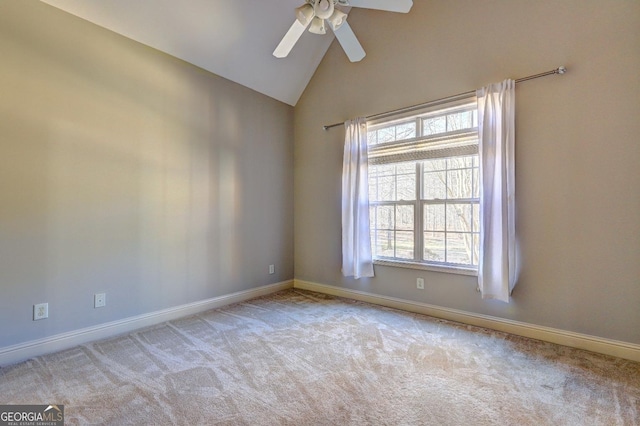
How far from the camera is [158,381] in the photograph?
1965 mm

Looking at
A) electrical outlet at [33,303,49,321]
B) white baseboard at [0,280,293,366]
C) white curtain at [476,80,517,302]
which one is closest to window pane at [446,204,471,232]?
white curtain at [476,80,517,302]

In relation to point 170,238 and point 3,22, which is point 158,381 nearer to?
point 170,238

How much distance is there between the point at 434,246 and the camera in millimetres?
3270

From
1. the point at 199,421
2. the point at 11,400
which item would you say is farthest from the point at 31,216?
the point at 199,421

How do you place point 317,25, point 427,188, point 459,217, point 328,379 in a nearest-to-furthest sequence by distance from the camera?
1. point 328,379
2. point 317,25
3. point 459,217
4. point 427,188

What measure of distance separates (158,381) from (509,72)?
3.78 m

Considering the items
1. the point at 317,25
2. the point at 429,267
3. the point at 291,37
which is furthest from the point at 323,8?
the point at 429,267

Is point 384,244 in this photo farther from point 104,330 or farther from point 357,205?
point 104,330

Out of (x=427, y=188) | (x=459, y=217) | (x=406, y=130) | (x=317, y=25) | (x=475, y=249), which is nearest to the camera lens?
(x=317, y=25)

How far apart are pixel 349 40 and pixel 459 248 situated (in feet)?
7.42

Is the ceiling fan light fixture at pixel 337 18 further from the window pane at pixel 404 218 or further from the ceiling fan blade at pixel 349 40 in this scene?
the window pane at pixel 404 218

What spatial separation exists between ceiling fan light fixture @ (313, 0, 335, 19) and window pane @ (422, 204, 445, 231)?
2139 millimetres

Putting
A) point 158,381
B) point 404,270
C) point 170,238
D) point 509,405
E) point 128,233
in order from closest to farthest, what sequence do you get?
point 509,405 < point 158,381 < point 128,233 < point 170,238 < point 404,270

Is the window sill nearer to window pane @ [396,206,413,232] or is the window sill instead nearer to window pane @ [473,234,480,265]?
window pane @ [473,234,480,265]
